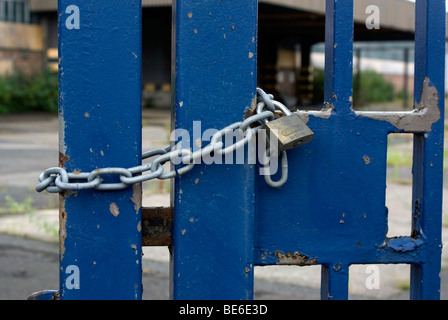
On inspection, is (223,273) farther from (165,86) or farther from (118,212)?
(165,86)

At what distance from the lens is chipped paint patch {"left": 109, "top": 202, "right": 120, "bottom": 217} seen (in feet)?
4.40

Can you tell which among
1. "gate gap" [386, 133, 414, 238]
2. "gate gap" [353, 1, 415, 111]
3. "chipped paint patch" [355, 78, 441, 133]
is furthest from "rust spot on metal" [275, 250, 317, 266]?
"gate gap" [353, 1, 415, 111]

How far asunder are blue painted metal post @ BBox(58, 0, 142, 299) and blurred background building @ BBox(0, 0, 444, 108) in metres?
19.6

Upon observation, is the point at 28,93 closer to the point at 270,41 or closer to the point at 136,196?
the point at 270,41

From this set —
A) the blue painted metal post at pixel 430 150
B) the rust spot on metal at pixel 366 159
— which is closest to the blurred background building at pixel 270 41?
the blue painted metal post at pixel 430 150

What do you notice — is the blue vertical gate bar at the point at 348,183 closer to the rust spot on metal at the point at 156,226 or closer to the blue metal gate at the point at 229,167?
the blue metal gate at the point at 229,167

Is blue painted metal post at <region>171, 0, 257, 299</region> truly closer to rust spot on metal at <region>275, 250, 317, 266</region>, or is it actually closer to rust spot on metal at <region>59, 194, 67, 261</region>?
rust spot on metal at <region>275, 250, 317, 266</region>

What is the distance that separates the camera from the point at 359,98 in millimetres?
28453

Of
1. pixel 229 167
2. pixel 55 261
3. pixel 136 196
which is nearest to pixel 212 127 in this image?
pixel 229 167

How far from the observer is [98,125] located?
1331mm

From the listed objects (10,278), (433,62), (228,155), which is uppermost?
(433,62)

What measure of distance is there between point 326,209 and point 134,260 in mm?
478

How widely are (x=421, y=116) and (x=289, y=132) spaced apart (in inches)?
14.3

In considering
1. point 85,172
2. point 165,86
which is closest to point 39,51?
point 165,86
